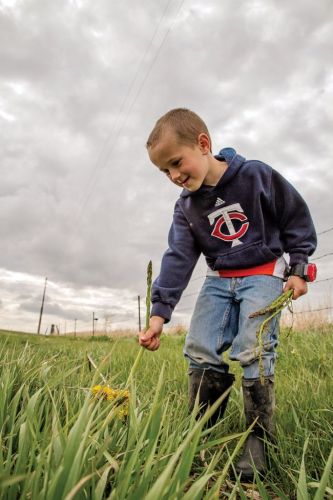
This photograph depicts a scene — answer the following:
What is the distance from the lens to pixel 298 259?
8.04 ft

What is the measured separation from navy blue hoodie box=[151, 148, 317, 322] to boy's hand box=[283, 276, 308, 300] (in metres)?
0.15

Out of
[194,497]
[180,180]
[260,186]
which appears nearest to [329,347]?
[260,186]

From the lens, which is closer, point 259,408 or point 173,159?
point 259,408

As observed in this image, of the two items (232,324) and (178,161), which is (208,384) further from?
(178,161)

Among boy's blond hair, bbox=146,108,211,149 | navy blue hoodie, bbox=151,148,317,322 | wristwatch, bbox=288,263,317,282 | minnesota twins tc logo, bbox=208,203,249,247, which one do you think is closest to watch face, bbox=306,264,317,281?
wristwatch, bbox=288,263,317,282

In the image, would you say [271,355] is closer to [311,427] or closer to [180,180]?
[311,427]

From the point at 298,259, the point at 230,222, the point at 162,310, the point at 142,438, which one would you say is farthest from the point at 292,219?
the point at 142,438

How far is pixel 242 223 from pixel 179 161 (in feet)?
1.57

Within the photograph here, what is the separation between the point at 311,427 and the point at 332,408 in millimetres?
184

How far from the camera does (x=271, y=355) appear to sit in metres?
2.33

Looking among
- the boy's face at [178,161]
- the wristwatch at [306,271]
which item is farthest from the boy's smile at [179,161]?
the wristwatch at [306,271]

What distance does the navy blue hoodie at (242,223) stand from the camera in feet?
8.09

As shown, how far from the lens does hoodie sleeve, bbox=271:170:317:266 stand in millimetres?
2504

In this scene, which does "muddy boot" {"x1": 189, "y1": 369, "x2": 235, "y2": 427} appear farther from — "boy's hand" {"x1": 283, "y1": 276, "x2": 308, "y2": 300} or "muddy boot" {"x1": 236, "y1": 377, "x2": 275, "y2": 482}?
"boy's hand" {"x1": 283, "y1": 276, "x2": 308, "y2": 300}
